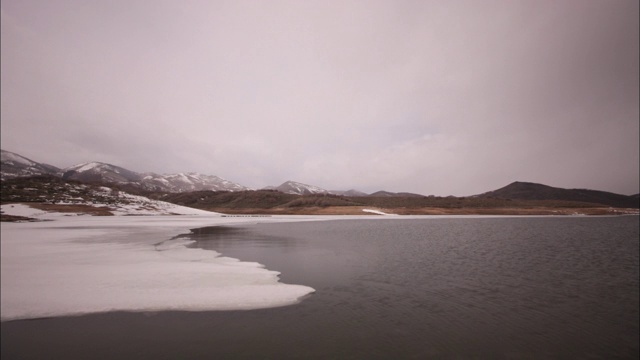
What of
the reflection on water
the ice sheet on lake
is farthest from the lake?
the ice sheet on lake

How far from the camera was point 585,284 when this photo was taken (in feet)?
56.2

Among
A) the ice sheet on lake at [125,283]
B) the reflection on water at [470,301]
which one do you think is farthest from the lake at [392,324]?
the ice sheet on lake at [125,283]

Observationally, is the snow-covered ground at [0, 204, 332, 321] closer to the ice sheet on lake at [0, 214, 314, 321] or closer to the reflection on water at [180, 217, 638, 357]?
the ice sheet on lake at [0, 214, 314, 321]

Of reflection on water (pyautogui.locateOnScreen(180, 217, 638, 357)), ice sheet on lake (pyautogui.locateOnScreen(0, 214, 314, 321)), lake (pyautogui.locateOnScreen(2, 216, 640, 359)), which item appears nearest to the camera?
lake (pyautogui.locateOnScreen(2, 216, 640, 359))

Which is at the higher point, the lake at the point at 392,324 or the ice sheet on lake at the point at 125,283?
the ice sheet on lake at the point at 125,283

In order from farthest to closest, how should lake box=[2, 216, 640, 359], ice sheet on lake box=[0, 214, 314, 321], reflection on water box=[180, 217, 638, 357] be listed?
ice sheet on lake box=[0, 214, 314, 321] < reflection on water box=[180, 217, 638, 357] < lake box=[2, 216, 640, 359]

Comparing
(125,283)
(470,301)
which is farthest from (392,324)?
(125,283)

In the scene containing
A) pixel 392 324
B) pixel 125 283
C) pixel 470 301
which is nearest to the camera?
pixel 392 324

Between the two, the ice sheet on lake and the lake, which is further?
the ice sheet on lake

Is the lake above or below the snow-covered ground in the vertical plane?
below

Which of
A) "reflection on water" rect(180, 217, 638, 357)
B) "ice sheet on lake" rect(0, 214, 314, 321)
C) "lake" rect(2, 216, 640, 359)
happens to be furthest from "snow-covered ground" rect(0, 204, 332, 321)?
"reflection on water" rect(180, 217, 638, 357)

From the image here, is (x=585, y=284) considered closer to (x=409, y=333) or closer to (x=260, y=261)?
(x=409, y=333)

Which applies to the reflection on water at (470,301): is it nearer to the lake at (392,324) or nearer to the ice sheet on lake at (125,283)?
the lake at (392,324)

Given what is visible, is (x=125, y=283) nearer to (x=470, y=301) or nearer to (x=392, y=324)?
(x=392, y=324)
